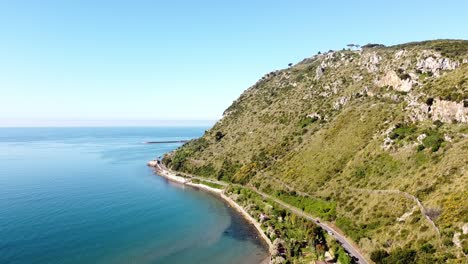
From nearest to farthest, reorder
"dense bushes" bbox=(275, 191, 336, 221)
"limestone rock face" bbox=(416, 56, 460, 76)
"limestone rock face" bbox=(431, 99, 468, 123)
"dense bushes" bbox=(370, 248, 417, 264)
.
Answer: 1. "dense bushes" bbox=(370, 248, 417, 264)
2. "limestone rock face" bbox=(431, 99, 468, 123)
3. "dense bushes" bbox=(275, 191, 336, 221)
4. "limestone rock face" bbox=(416, 56, 460, 76)

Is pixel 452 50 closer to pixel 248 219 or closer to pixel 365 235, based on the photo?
pixel 365 235

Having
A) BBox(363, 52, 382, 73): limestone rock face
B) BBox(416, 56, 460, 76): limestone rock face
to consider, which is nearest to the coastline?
BBox(416, 56, 460, 76): limestone rock face

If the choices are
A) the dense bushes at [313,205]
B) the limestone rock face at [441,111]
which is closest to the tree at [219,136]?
the dense bushes at [313,205]

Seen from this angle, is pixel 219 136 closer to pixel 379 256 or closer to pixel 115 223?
pixel 115 223

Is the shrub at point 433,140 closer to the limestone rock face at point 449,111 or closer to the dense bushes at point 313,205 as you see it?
the limestone rock face at point 449,111

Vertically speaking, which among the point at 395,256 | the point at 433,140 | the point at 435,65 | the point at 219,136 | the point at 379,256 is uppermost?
the point at 435,65

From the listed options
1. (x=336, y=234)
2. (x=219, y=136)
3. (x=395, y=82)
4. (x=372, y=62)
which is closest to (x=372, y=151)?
(x=336, y=234)

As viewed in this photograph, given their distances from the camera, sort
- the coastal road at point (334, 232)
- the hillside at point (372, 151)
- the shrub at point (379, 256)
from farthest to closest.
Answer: the coastal road at point (334, 232) → the hillside at point (372, 151) → the shrub at point (379, 256)

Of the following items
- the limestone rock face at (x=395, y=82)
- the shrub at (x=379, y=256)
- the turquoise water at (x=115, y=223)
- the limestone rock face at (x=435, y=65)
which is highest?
the limestone rock face at (x=435, y=65)

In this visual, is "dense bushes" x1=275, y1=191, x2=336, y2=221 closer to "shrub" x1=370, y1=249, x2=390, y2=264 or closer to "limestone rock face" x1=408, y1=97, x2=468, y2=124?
"shrub" x1=370, y1=249, x2=390, y2=264
